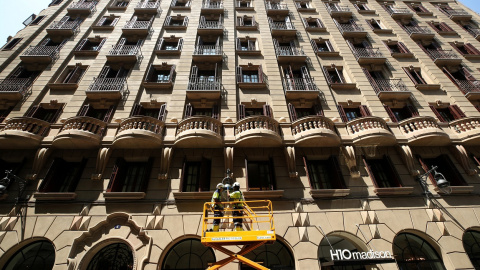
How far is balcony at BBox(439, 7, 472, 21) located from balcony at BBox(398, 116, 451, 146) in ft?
62.7

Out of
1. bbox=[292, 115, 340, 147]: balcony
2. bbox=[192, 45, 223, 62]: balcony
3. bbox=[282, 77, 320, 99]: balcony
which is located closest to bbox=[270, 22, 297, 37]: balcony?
bbox=[192, 45, 223, 62]: balcony

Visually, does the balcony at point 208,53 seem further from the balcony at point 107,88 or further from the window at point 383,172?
the window at point 383,172

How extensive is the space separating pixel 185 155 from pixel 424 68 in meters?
19.1

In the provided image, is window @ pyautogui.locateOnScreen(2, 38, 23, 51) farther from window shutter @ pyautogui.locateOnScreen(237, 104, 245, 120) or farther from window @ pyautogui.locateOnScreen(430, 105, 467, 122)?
window @ pyautogui.locateOnScreen(430, 105, 467, 122)

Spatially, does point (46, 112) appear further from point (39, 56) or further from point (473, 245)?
point (473, 245)

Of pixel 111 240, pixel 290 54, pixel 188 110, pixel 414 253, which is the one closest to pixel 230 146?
pixel 188 110

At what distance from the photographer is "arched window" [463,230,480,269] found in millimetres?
9695

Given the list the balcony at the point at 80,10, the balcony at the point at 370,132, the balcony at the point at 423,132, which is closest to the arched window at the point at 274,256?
the balcony at the point at 370,132

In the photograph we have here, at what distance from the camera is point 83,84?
1446 cm

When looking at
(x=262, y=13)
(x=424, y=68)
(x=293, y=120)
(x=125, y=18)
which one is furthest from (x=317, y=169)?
(x=125, y=18)

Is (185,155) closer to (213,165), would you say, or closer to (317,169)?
(213,165)

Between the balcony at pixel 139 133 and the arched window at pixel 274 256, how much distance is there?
6.90 metres

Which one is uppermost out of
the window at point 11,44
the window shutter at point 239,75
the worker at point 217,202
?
the window at point 11,44

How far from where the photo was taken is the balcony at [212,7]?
20.9m
